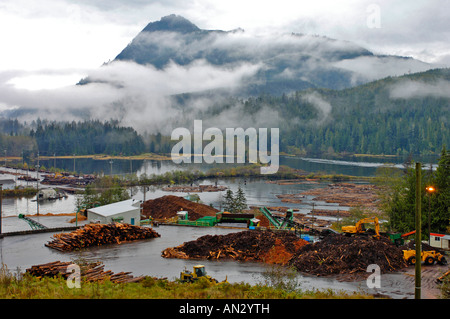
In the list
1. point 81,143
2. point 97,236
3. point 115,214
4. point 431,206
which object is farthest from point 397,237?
point 81,143

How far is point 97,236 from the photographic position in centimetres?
2027

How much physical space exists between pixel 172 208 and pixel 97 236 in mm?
18059

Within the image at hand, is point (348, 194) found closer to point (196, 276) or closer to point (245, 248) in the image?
point (245, 248)

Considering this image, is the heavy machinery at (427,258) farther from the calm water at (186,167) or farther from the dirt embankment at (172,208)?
the calm water at (186,167)

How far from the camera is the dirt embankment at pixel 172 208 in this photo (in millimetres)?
36703

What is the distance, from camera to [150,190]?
73.7 meters

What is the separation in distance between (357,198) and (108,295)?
196 feet

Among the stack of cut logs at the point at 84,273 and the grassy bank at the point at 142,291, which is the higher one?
the grassy bank at the point at 142,291

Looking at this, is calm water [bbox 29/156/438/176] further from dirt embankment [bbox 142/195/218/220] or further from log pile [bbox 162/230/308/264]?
log pile [bbox 162/230/308/264]

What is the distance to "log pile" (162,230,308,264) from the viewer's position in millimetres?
17578

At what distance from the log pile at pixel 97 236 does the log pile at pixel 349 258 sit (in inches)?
364

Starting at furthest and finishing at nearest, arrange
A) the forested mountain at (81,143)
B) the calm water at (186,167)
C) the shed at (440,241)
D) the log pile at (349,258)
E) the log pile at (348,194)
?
the forested mountain at (81,143) < the calm water at (186,167) < the log pile at (348,194) < the shed at (440,241) < the log pile at (349,258)

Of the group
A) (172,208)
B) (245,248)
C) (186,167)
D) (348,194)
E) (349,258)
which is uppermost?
(349,258)

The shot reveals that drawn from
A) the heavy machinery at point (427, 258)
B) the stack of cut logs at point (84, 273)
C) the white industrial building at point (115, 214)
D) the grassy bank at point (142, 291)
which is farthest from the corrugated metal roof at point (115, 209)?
the heavy machinery at point (427, 258)
